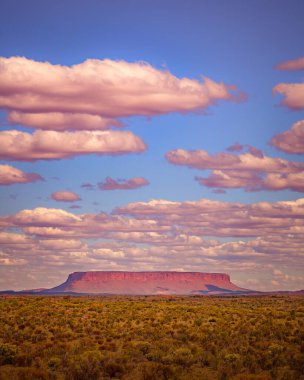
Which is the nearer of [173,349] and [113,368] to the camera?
[113,368]

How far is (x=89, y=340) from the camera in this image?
40031 mm

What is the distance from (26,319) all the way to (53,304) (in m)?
13.0

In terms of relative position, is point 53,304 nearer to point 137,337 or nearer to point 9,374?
point 137,337

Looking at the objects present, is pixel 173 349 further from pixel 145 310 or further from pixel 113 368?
pixel 145 310

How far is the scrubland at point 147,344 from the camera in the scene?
29.0 m

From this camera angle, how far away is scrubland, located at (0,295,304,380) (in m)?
29.0

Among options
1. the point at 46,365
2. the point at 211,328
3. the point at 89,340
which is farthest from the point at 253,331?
the point at 46,365

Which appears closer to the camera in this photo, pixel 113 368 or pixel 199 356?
pixel 113 368

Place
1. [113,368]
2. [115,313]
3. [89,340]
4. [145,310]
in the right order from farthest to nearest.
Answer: [145,310]
[115,313]
[89,340]
[113,368]

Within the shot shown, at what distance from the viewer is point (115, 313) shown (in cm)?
5734

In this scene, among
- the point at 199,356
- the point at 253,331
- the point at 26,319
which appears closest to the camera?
the point at 199,356

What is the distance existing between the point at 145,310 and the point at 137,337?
68.0 ft

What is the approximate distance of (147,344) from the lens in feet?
121

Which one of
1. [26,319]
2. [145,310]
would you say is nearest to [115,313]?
[145,310]
